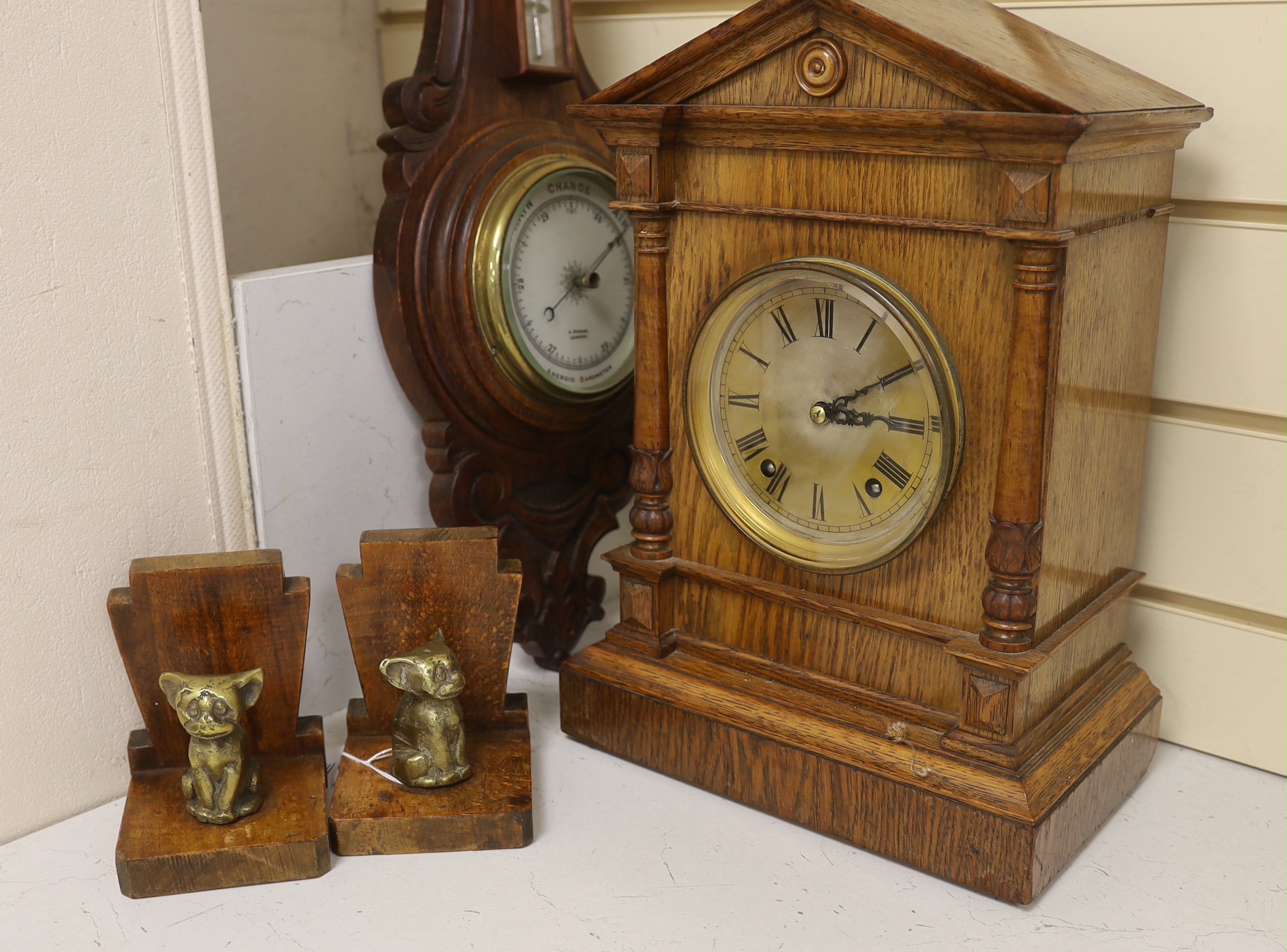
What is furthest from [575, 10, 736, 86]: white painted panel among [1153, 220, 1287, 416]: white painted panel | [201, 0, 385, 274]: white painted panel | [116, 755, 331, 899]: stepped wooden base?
[116, 755, 331, 899]: stepped wooden base

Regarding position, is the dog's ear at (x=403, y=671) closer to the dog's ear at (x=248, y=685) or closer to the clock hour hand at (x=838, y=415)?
the dog's ear at (x=248, y=685)

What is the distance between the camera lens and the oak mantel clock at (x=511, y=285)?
1.38 m

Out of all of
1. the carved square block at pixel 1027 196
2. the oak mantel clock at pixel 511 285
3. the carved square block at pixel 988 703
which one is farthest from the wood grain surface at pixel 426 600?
the carved square block at pixel 1027 196

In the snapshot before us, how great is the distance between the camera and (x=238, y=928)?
3.46 feet

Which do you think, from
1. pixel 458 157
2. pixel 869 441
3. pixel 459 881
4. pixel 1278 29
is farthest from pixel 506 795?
pixel 1278 29

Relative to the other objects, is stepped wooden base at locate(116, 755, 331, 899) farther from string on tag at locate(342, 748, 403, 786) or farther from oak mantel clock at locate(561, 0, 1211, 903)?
oak mantel clock at locate(561, 0, 1211, 903)

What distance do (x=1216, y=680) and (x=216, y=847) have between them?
1083 mm

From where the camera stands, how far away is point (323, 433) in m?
1.39

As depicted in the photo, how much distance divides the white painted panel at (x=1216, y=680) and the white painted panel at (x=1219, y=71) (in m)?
0.48

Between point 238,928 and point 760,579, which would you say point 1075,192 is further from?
point 238,928

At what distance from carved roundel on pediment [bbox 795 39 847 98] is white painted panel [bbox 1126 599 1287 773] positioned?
0.72 meters

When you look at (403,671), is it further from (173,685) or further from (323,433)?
(323,433)

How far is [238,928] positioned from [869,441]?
0.73m

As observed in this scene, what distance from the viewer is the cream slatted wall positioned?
1.21m
